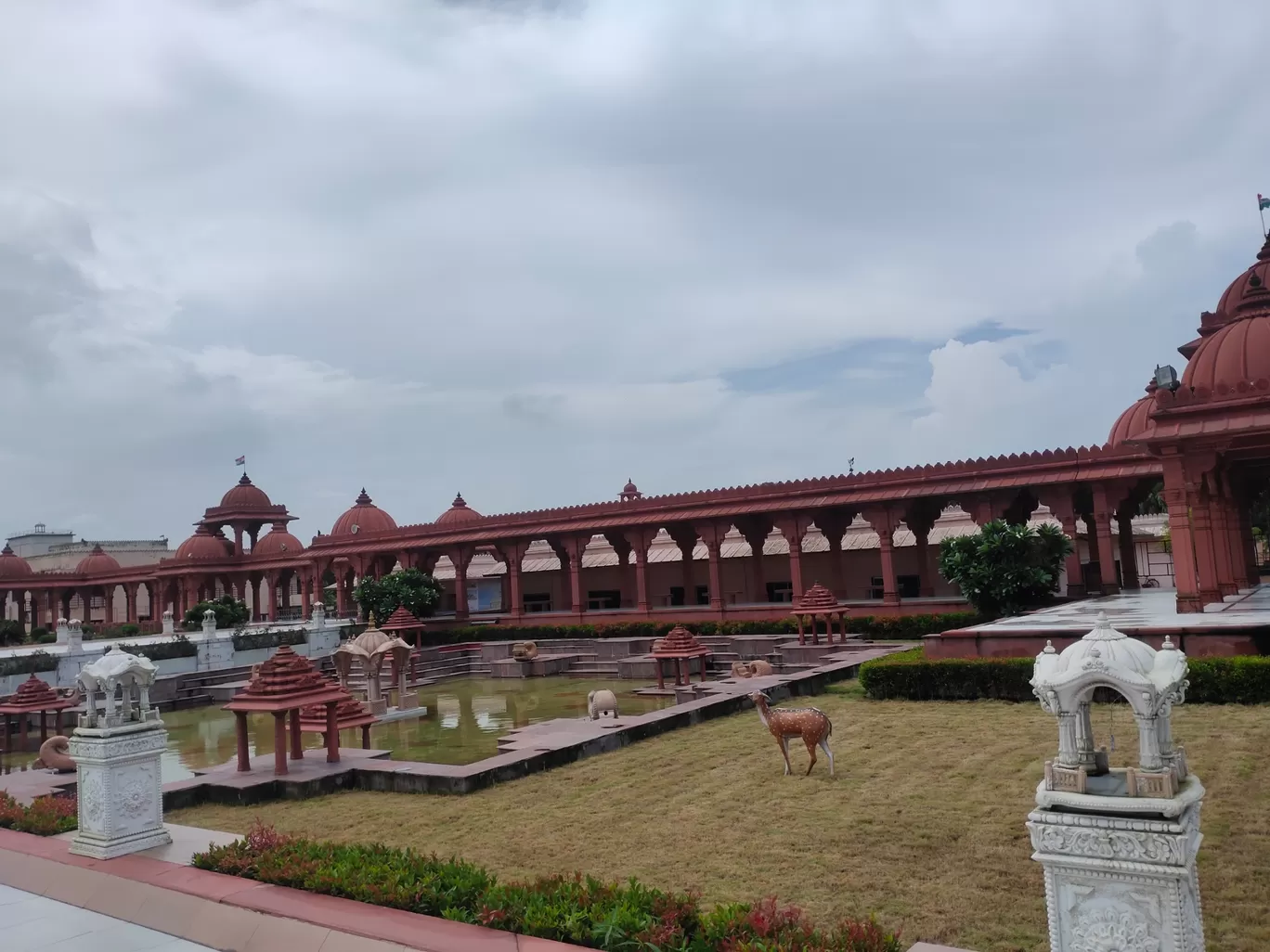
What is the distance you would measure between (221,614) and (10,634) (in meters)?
8.21

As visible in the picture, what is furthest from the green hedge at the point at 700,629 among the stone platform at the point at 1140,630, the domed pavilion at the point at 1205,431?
the domed pavilion at the point at 1205,431

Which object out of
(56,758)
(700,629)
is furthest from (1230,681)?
(56,758)

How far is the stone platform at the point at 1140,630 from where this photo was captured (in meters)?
12.2

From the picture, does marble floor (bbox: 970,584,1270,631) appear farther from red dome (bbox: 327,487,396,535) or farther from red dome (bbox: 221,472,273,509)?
red dome (bbox: 221,472,273,509)

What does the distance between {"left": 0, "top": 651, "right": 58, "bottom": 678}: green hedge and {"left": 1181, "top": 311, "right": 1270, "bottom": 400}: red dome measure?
23040mm

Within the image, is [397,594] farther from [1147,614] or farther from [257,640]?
[1147,614]

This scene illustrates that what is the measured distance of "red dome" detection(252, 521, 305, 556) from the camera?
145ft

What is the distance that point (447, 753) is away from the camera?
12.8 metres

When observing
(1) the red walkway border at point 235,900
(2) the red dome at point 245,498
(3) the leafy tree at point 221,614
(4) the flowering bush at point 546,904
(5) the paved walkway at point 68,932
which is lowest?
(5) the paved walkway at point 68,932

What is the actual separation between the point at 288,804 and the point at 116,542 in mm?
62338

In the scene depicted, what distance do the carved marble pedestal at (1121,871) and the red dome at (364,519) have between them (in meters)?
37.5

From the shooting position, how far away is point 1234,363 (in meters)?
15.4

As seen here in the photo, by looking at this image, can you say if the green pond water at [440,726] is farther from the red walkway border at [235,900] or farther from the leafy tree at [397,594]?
the leafy tree at [397,594]

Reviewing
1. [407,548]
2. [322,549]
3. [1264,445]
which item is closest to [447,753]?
[1264,445]
